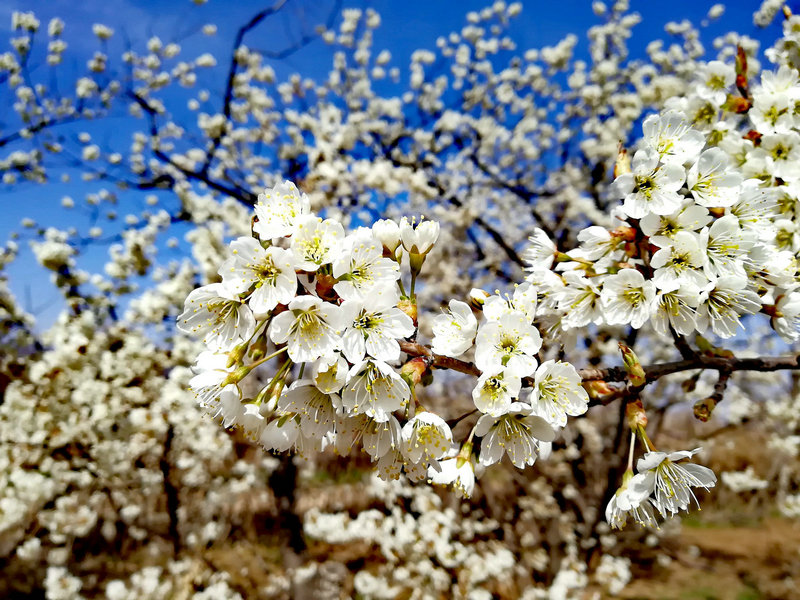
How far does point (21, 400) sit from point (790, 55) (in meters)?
5.66

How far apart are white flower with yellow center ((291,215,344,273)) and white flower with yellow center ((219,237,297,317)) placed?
2.2 inches

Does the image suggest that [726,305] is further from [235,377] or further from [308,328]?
[235,377]

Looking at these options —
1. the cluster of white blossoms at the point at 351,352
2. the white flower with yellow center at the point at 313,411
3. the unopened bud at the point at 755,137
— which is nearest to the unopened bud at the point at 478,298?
the cluster of white blossoms at the point at 351,352

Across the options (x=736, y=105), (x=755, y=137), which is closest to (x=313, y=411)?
(x=755, y=137)

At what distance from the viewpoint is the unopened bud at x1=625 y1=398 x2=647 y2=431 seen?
1141mm

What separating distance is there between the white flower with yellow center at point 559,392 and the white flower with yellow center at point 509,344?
42mm

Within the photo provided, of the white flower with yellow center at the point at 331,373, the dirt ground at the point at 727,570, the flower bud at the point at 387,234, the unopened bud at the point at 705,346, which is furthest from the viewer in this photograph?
the dirt ground at the point at 727,570

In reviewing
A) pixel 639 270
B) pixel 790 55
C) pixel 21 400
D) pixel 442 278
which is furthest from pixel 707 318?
pixel 442 278

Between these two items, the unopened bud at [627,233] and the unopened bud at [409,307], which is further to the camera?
the unopened bud at [627,233]

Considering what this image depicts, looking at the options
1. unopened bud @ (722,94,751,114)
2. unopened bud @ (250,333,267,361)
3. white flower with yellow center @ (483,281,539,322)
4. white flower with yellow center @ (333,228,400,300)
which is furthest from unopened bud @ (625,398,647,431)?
unopened bud @ (722,94,751,114)

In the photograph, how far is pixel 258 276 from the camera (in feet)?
3.52

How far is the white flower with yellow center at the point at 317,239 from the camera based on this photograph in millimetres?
1054

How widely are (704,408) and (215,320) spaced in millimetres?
1329

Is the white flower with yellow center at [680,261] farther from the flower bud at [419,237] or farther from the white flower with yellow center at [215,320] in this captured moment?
the white flower with yellow center at [215,320]
